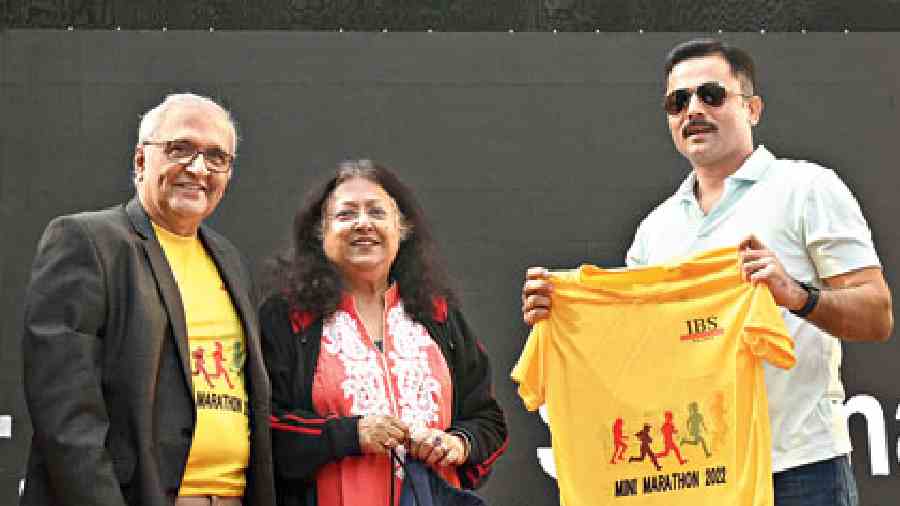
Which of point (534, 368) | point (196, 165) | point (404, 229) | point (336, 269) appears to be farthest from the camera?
point (404, 229)

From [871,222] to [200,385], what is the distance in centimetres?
301

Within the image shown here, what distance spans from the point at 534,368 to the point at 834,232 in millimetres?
839

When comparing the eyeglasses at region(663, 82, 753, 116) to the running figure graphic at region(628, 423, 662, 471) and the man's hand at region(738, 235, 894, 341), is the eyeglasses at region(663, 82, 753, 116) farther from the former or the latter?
the running figure graphic at region(628, 423, 662, 471)

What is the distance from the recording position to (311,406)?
313cm

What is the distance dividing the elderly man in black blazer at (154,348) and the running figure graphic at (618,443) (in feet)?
2.84

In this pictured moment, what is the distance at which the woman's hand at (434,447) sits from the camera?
3082 mm

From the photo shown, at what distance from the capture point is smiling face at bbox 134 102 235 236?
9.55 feet

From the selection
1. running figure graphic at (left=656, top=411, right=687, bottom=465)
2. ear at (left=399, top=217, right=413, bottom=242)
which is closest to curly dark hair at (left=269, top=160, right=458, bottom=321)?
A: ear at (left=399, top=217, right=413, bottom=242)

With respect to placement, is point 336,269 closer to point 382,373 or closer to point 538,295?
point 382,373

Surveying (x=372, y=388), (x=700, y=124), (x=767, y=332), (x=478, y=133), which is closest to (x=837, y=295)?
(x=767, y=332)

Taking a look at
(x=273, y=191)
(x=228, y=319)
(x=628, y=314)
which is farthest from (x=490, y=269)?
(x=228, y=319)

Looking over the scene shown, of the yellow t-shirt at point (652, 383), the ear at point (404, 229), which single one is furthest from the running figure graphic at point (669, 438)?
Answer: the ear at point (404, 229)

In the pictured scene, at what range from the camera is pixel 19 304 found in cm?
466

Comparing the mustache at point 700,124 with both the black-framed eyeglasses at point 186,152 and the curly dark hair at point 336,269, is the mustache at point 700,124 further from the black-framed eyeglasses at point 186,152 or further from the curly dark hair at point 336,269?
the black-framed eyeglasses at point 186,152
